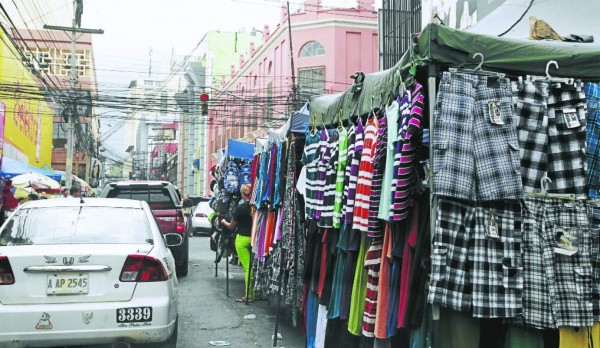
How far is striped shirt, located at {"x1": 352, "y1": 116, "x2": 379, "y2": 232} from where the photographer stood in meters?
4.70

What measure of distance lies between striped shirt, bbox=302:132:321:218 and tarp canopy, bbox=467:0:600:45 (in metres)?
2.85

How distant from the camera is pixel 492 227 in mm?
3742

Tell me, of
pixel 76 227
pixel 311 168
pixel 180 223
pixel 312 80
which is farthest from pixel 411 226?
pixel 312 80

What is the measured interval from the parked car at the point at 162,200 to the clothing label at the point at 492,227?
29.9ft

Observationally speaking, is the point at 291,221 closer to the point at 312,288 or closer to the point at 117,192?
the point at 312,288

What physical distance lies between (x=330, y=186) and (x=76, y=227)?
2450mm

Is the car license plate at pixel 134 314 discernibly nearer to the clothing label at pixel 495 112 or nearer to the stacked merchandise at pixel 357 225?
the stacked merchandise at pixel 357 225

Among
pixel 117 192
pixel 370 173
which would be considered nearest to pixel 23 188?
pixel 117 192

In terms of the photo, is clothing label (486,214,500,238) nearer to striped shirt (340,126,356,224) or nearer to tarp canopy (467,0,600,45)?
striped shirt (340,126,356,224)

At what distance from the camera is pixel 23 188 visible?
60.0 ft

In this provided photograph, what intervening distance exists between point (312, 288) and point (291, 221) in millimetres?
1153

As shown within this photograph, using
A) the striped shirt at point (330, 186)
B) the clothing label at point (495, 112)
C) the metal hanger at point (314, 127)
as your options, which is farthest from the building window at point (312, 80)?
the clothing label at point (495, 112)

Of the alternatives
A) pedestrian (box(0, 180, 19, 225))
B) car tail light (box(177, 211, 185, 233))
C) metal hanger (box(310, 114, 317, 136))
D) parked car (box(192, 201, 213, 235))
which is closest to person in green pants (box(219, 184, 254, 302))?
car tail light (box(177, 211, 185, 233))

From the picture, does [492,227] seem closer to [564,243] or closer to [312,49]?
[564,243]
